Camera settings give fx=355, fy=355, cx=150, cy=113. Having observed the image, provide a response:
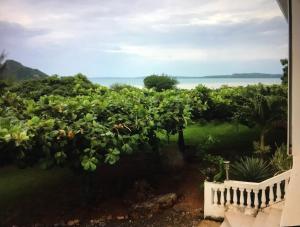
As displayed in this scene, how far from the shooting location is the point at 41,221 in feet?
17.9

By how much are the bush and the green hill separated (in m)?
3.18

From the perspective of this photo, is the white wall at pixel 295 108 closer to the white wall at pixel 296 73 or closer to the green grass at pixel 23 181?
the white wall at pixel 296 73

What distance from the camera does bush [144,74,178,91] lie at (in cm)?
1086

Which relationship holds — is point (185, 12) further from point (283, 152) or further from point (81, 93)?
point (283, 152)

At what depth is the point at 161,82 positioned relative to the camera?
10852 mm

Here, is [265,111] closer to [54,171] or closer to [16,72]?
[54,171]

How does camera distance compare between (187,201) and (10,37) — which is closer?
(187,201)

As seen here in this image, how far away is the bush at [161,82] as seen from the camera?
35.6 feet

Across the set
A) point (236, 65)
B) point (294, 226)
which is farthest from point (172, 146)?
point (294, 226)

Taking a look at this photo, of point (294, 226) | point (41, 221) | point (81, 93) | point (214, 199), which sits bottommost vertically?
point (41, 221)

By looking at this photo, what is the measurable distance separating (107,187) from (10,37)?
7.04 m

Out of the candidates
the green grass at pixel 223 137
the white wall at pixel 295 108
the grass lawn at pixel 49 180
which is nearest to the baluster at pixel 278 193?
the white wall at pixel 295 108

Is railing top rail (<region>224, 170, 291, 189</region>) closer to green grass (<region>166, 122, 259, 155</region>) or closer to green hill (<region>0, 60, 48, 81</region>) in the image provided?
green grass (<region>166, 122, 259, 155</region>)

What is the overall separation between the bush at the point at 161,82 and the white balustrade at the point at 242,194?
19.5 feet
